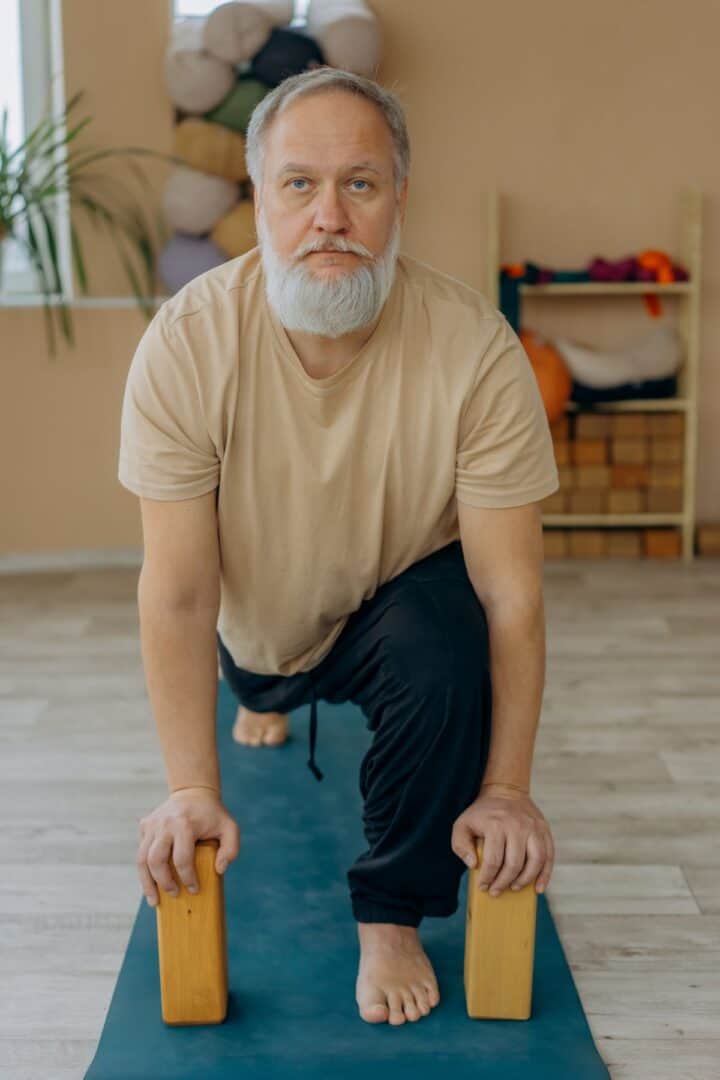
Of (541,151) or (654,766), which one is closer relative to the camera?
(654,766)

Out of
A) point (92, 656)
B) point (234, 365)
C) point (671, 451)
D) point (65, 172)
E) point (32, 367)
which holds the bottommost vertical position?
point (92, 656)

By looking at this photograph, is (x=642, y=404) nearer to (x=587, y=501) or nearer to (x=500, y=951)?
(x=587, y=501)

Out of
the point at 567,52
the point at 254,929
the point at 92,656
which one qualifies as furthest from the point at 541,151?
the point at 254,929

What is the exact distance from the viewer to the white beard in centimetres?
144

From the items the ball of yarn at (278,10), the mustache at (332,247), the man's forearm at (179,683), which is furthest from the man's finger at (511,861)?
the ball of yarn at (278,10)

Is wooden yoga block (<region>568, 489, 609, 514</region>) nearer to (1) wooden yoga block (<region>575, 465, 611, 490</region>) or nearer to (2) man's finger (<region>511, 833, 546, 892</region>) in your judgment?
(1) wooden yoga block (<region>575, 465, 611, 490</region>)

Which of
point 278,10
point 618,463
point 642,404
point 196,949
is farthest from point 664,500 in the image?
point 196,949

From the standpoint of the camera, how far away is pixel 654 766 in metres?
2.19

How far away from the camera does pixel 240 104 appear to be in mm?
3334

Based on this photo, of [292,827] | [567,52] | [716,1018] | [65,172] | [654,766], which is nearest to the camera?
[716,1018]

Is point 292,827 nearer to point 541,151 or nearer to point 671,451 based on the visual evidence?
point 671,451

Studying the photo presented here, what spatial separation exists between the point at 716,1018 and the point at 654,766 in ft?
2.50

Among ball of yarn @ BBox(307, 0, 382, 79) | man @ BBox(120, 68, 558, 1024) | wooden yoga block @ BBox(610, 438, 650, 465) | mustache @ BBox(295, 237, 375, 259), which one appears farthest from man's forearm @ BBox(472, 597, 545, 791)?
wooden yoga block @ BBox(610, 438, 650, 465)

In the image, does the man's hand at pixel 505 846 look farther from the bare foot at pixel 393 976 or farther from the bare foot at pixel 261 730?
the bare foot at pixel 261 730
